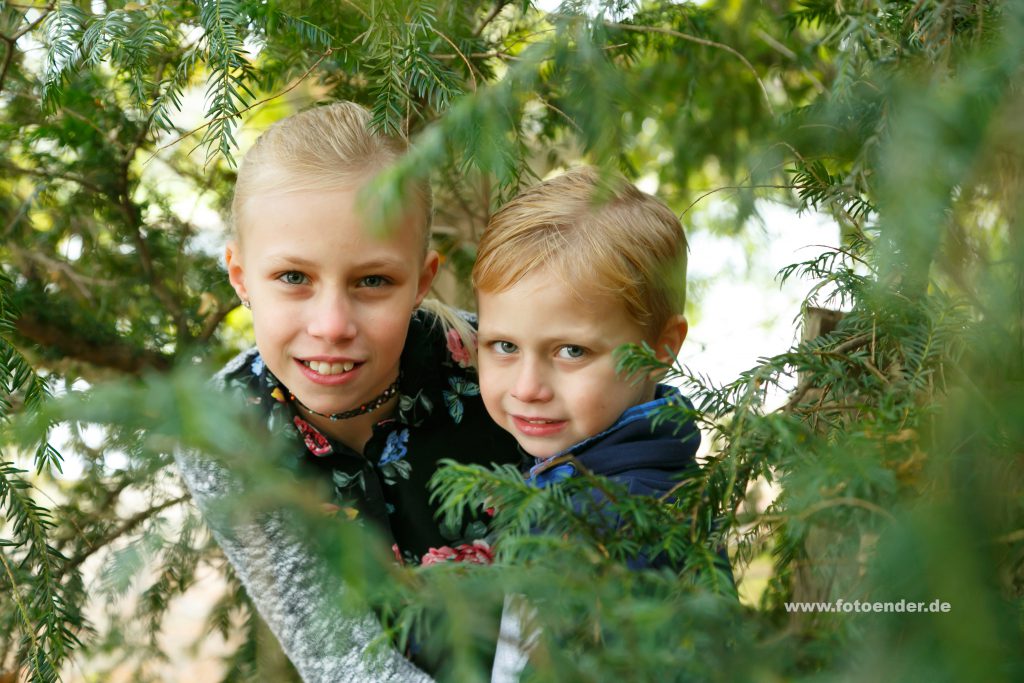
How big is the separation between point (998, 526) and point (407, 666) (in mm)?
993

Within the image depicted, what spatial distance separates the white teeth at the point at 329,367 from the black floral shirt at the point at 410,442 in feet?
0.55

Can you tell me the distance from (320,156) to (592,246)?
0.49 metres

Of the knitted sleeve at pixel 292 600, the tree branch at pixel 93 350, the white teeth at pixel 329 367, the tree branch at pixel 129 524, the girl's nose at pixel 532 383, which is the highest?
the tree branch at pixel 93 350

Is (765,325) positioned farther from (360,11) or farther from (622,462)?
(360,11)

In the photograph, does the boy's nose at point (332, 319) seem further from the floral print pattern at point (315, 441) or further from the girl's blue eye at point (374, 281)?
the floral print pattern at point (315, 441)

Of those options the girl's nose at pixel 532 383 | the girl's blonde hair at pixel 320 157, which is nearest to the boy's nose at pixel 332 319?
the girl's blonde hair at pixel 320 157

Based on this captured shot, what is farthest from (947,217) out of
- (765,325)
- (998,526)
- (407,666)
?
(765,325)

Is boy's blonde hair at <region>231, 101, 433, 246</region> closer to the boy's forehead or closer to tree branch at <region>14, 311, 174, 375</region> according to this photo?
the boy's forehead

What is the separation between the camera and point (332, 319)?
1.49m

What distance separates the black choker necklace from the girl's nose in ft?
1.26

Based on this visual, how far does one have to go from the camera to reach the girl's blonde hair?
5.02 feet

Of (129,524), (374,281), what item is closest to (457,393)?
(374,281)

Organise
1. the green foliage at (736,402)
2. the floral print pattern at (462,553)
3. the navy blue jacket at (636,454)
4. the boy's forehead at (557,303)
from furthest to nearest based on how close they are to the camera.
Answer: the floral print pattern at (462,553)
the boy's forehead at (557,303)
the navy blue jacket at (636,454)
the green foliage at (736,402)

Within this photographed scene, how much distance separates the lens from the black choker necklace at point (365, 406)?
68.0 inches
